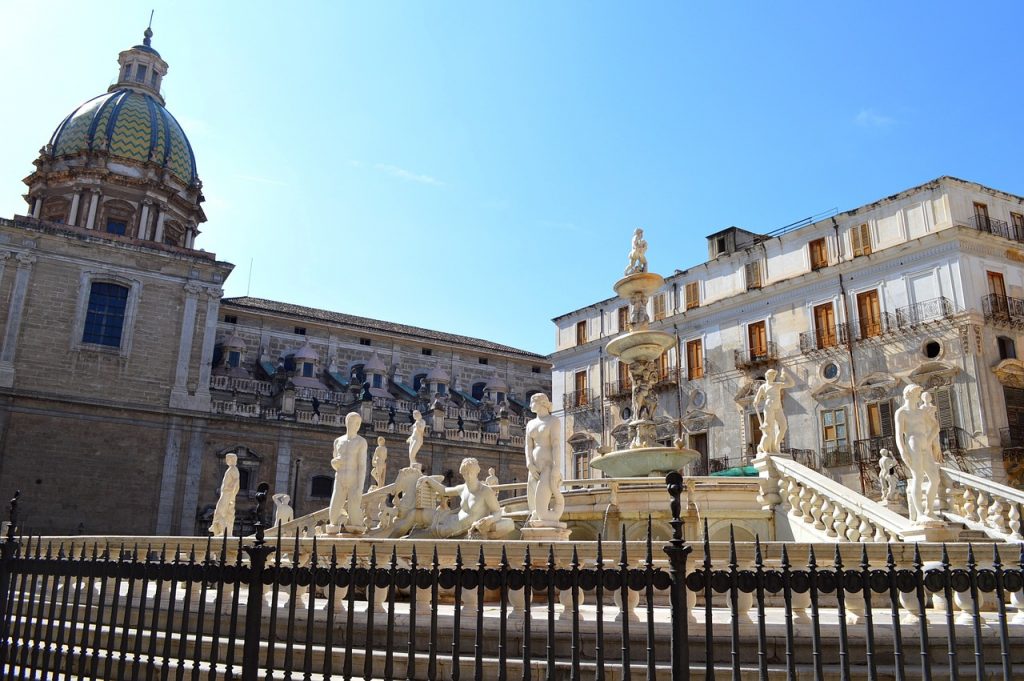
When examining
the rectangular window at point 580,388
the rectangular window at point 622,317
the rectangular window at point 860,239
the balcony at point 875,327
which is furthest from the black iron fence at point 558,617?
the rectangular window at point 580,388

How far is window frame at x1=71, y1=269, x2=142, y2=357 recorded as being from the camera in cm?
3247

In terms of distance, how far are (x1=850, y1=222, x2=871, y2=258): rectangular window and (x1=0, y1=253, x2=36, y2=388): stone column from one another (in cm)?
3185

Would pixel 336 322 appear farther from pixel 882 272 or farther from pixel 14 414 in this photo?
pixel 882 272

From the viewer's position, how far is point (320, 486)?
3653cm

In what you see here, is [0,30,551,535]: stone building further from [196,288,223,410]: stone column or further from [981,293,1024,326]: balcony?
[981,293,1024,326]: balcony

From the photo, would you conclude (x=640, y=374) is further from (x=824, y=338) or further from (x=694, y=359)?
(x=694, y=359)

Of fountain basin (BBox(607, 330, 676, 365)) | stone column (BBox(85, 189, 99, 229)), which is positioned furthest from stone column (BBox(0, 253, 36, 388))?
fountain basin (BBox(607, 330, 676, 365))

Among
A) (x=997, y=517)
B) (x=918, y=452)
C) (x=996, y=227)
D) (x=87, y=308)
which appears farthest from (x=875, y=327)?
(x=87, y=308)

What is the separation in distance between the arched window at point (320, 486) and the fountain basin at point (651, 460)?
22760mm

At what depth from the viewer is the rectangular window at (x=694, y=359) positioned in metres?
31.0

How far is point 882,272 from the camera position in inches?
1017

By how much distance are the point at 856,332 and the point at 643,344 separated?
41.4ft

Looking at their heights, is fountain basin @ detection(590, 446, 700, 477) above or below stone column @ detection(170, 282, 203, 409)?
below

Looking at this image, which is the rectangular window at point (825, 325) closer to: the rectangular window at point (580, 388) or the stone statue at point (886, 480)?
the stone statue at point (886, 480)
